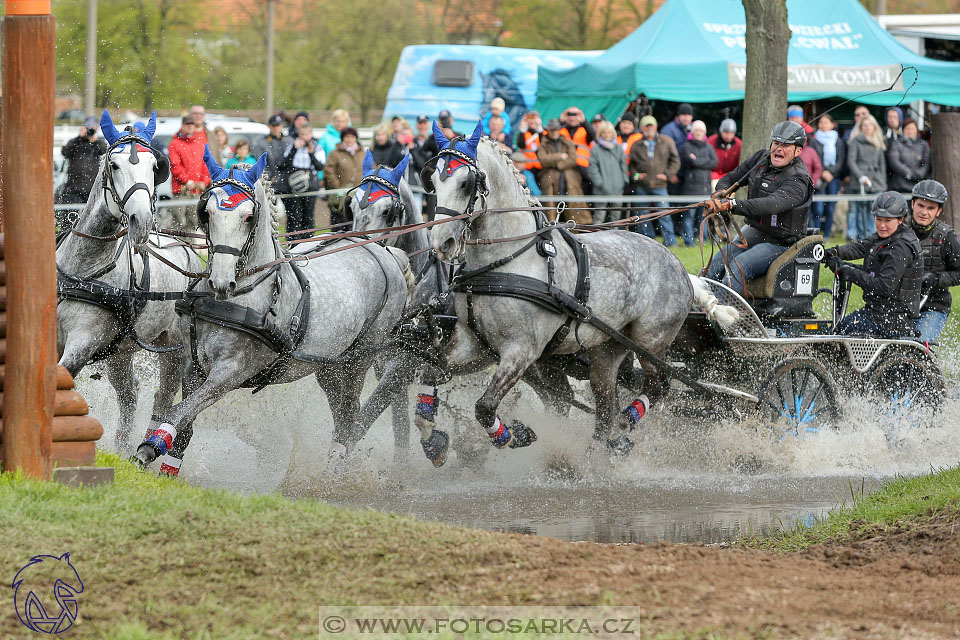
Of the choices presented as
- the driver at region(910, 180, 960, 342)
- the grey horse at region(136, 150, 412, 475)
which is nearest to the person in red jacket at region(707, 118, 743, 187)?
the driver at region(910, 180, 960, 342)

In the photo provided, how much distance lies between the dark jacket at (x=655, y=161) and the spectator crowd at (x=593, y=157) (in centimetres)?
1

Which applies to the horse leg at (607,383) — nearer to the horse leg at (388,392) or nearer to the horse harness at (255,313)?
the horse leg at (388,392)

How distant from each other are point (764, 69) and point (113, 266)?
7985 mm

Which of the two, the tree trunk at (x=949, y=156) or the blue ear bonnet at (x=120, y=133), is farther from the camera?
the tree trunk at (x=949, y=156)

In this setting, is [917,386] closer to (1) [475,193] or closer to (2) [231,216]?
(1) [475,193]

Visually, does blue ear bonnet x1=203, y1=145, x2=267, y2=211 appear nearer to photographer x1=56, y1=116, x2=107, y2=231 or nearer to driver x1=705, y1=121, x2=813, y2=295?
driver x1=705, y1=121, x2=813, y2=295

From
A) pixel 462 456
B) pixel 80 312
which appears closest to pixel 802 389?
pixel 462 456

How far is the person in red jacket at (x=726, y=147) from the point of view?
1755 cm

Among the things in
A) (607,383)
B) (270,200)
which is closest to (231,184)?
(270,200)

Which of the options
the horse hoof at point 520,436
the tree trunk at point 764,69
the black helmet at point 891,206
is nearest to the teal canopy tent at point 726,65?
the tree trunk at point 764,69

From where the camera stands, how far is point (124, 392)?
820 cm

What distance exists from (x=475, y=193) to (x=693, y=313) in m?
2.25

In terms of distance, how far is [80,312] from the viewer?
699 cm

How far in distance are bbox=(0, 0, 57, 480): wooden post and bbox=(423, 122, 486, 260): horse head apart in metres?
2.21
